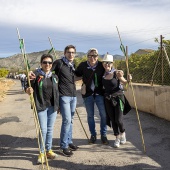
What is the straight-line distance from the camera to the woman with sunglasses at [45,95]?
14.2 ft

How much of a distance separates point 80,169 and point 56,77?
68.8 inches

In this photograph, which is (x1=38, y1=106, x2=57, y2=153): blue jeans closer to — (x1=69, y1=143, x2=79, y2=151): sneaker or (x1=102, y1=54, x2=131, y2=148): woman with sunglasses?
(x1=69, y1=143, x2=79, y2=151): sneaker

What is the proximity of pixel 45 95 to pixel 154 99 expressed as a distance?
4.57 meters

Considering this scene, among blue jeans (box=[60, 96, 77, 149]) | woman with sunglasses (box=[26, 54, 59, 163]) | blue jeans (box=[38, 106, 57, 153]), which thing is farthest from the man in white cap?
blue jeans (box=[38, 106, 57, 153])

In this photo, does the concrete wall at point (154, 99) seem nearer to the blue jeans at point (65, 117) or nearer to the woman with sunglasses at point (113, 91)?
the woman with sunglasses at point (113, 91)

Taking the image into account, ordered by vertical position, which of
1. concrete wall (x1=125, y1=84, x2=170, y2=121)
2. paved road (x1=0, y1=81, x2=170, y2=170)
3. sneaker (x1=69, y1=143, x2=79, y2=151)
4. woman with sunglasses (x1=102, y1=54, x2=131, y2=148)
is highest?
woman with sunglasses (x1=102, y1=54, x2=131, y2=148)

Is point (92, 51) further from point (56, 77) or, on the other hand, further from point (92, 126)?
point (92, 126)

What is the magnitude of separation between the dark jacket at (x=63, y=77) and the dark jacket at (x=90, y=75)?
1.23ft

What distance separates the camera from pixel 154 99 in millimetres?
7816

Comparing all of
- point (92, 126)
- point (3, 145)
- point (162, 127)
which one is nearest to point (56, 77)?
point (92, 126)

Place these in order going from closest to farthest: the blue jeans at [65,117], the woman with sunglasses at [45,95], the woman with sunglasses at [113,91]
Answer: the woman with sunglasses at [45,95] < the blue jeans at [65,117] < the woman with sunglasses at [113,91]

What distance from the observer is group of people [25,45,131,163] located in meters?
4.38

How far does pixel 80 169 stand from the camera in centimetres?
408

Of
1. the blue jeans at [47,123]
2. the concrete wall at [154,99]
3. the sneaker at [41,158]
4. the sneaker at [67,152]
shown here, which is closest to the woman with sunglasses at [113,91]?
the sneaker at [67,152]
